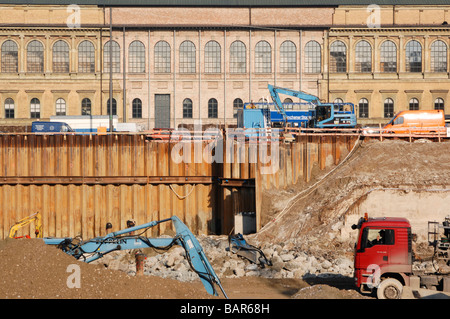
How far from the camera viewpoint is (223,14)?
6738cm

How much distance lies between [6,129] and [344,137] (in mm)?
34100

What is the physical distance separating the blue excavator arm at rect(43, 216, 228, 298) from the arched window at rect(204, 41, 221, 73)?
148 feet

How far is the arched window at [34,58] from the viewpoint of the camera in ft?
218

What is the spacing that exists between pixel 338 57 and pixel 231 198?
34075 millimetres

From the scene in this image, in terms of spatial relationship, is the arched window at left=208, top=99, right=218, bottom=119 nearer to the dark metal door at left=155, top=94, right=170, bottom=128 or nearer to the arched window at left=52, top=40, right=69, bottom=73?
the dark metal door at left=155, top=94, right=170, bottom=128

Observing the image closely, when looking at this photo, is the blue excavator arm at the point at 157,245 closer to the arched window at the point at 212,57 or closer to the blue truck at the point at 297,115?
the blue truck at the point at 297,115

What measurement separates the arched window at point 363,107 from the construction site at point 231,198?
92.9ft

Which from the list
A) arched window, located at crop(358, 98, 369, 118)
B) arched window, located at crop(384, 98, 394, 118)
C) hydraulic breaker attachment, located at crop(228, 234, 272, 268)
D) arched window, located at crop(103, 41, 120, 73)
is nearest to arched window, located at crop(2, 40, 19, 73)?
arched window, located at crop(103, 41, 120, 73)

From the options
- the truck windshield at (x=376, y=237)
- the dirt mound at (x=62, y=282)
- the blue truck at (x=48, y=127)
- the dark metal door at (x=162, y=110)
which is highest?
the dark metal door at (x=162, y=110)

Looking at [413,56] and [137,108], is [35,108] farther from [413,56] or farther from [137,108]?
[413,56]

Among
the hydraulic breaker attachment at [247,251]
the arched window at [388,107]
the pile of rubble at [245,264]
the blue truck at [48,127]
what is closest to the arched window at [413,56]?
the arched window at [388,107]
